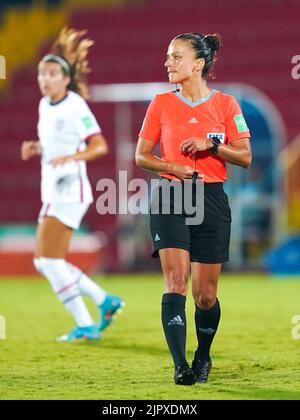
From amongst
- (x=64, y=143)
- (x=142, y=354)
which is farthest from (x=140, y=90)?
(x=142, y=354)

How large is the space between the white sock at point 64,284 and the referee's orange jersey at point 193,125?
2.56m

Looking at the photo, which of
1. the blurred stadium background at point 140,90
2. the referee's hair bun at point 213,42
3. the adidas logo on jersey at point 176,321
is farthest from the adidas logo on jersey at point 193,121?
the blurred stadium background at point 140,90

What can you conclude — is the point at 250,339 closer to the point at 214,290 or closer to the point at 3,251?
the point at 214,290

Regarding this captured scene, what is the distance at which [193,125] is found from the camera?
230 inches

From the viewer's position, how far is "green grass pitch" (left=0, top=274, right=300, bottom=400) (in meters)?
5.54

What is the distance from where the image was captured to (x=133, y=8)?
2153 cm

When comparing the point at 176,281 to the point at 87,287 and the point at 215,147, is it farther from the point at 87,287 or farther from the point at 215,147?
the point at 87,287

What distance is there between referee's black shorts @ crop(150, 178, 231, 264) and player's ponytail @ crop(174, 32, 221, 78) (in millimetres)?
688

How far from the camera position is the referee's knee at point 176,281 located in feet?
18.6

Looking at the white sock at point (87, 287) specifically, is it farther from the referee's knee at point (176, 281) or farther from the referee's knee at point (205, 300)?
the referee's knee at point (176, 281)

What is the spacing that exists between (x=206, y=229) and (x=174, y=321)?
0.55 meters

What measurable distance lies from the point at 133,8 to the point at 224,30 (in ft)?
6.46

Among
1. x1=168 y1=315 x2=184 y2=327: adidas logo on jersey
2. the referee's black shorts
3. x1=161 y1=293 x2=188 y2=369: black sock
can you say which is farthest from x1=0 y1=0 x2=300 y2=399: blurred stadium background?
the referee's black shorts

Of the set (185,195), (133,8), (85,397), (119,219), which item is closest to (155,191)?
(185,195)
